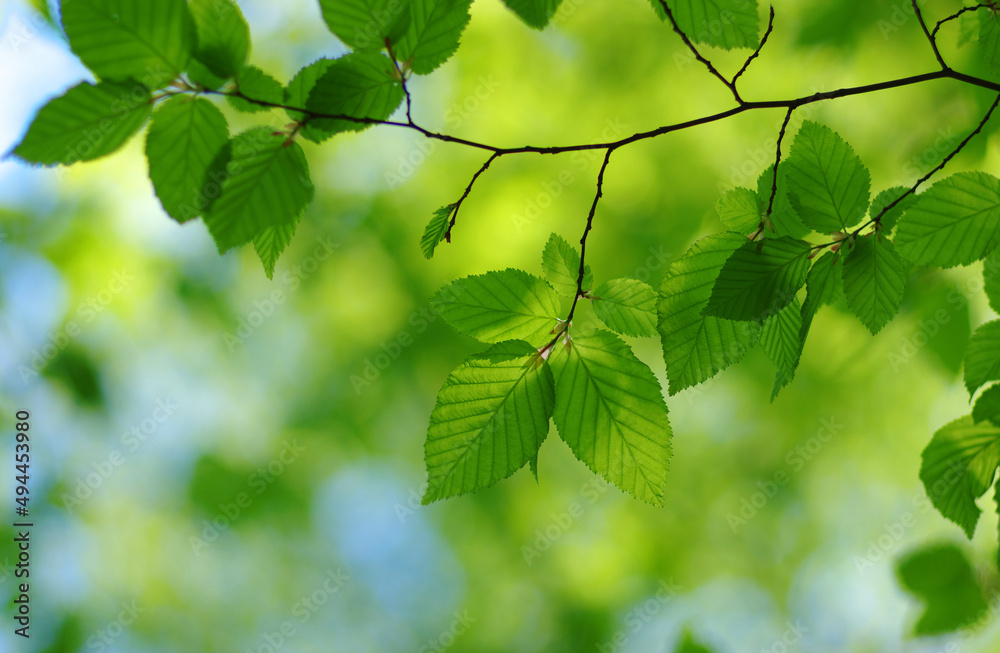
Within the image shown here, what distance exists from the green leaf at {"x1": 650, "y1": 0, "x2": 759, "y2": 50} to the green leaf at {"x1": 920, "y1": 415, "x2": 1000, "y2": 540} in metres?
0.65

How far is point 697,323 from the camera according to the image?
28.1 inches

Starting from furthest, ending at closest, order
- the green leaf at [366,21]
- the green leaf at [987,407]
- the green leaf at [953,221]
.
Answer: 1. the green leaf at [987,407]
2. the green leaf at [953,221]
3. the green leaf at [366,21]

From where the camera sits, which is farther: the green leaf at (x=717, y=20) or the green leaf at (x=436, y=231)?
the green leaf at (x=436, y=231)

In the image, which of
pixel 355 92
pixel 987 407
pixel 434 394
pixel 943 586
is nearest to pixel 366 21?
pixel 355 92

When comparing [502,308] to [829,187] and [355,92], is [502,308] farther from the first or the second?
[829,187]

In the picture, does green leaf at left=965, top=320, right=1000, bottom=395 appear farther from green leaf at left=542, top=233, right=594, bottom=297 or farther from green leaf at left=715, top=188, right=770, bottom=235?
green leaf at left=542, top=233, right=594, bottom=297

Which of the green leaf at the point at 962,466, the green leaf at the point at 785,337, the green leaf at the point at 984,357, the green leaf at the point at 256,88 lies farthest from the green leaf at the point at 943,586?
the green leaf at the point at 256,88

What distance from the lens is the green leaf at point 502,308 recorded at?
2.39 ft

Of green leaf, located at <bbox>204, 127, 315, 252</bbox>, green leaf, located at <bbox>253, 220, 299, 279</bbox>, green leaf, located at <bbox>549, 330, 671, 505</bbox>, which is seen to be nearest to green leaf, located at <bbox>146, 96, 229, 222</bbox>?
green leaf, located at <bbox>204, 127, 315, 252</bbox>

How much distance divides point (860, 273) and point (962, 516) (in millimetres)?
435

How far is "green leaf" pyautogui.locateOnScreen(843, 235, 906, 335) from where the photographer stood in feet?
2.28

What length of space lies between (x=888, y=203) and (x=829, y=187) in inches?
5.0

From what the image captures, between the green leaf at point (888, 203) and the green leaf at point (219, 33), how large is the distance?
2.51ft

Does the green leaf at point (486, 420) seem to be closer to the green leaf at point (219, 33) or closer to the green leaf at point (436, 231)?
the green leaf at point (436, 231)
